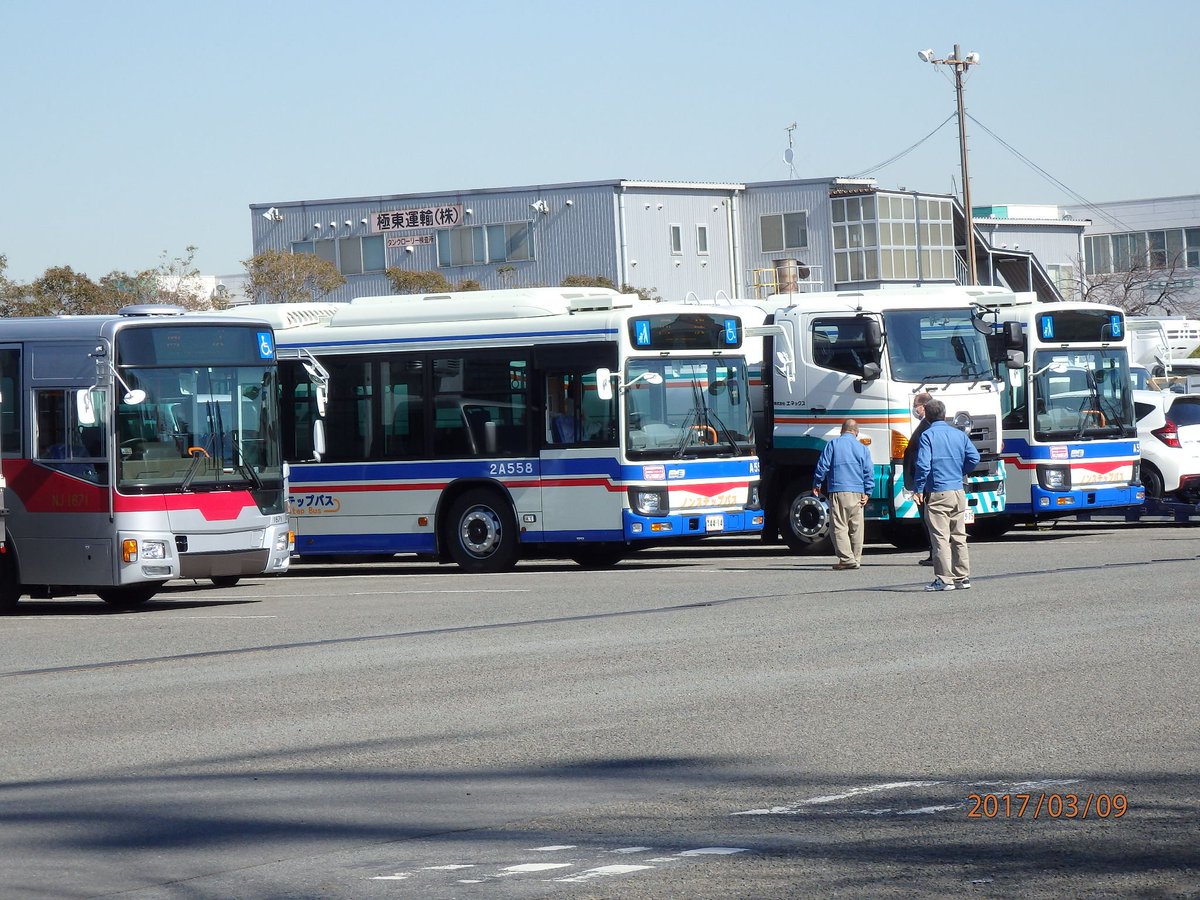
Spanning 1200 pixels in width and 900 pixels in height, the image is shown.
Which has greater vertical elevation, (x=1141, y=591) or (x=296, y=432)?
(x=296, y=432)

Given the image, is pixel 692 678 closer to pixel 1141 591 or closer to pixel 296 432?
pixel 1141 591

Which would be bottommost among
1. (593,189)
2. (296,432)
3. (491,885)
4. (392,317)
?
(491,885)

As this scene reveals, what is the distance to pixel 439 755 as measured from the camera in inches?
356

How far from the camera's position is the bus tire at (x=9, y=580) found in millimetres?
18438

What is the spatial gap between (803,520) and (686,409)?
273cm

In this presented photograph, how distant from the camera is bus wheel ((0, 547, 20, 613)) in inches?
727

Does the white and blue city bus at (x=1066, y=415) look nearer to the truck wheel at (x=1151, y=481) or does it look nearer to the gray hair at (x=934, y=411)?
the truck wheel at (x=1151, y=481)

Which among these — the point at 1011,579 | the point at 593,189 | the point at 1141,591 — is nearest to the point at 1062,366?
the point at 1011,579

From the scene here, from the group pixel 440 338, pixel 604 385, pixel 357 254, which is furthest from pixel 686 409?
pixel 357 254

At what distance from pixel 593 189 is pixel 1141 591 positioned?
178ft

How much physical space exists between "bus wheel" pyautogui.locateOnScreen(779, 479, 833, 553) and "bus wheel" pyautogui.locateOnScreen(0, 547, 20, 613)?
9.76 metres

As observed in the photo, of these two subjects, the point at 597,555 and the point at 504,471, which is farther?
the point at 597,555

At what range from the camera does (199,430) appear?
18.3m
